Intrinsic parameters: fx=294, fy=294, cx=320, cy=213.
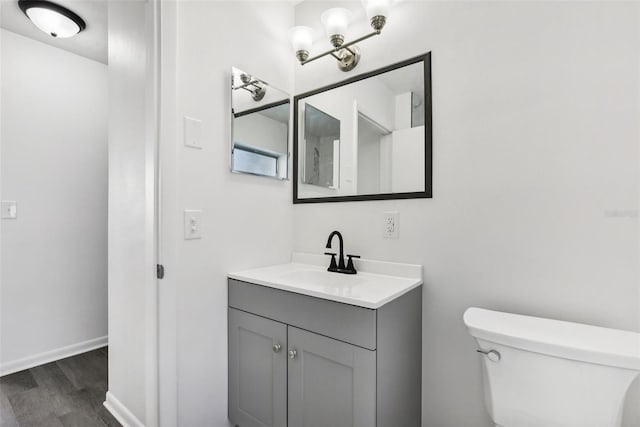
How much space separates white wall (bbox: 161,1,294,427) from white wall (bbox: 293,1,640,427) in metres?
0.65

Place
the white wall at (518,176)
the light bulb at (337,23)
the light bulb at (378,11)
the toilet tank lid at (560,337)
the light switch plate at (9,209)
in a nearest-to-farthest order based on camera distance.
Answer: the toilet tank lid at (560,337) → the white wall at (518,176) → the light bulb at (378,11) → the light bulb at (337,23) → the light switch plate at (9,209)

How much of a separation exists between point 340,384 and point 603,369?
78 centimetres

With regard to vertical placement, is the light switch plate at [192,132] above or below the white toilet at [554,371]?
above

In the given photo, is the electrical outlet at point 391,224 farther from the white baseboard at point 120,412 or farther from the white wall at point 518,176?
the white baseboard at point 120,412

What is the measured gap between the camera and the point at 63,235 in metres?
2.24

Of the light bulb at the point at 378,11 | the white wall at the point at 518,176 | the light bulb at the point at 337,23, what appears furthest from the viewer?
the light bulb at the point at 337,23

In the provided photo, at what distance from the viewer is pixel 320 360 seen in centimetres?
113

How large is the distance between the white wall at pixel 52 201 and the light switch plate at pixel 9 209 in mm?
30

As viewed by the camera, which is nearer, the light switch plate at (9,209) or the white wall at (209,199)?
the white wall at (209,199)

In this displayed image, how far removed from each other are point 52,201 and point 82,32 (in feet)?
3.99

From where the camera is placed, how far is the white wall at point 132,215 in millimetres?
1233

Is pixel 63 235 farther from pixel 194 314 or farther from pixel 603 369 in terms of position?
pixel 603 369

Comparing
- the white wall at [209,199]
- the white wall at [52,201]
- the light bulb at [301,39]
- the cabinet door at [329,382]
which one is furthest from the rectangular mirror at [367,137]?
the white wall at [52,201]

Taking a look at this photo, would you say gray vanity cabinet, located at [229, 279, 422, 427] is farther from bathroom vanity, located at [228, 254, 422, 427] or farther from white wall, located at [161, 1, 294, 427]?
white wall, located at [161, 1, 294, 427]
